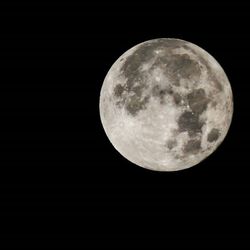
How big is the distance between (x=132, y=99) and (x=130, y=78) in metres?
0.27

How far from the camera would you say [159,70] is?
574 centimetres

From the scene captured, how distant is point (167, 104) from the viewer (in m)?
5.67

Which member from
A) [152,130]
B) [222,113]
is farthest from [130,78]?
[222,113]

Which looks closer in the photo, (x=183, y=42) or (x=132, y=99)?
(x=132, y=99)

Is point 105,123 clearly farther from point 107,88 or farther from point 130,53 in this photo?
point 130,53

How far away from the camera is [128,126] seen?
5.96 metres

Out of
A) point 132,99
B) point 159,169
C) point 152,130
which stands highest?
point 132,99

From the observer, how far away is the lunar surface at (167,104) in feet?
18.7

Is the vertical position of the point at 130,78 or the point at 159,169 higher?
the point at 130,78

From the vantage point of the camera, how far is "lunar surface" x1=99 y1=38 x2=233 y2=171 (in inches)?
225

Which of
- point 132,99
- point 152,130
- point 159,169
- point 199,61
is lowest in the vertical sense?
point 159,169

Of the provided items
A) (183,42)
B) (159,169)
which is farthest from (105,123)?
(183,42)

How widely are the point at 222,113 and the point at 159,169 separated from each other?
1133mm

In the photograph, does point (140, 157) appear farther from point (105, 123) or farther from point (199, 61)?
point (199, 61)
